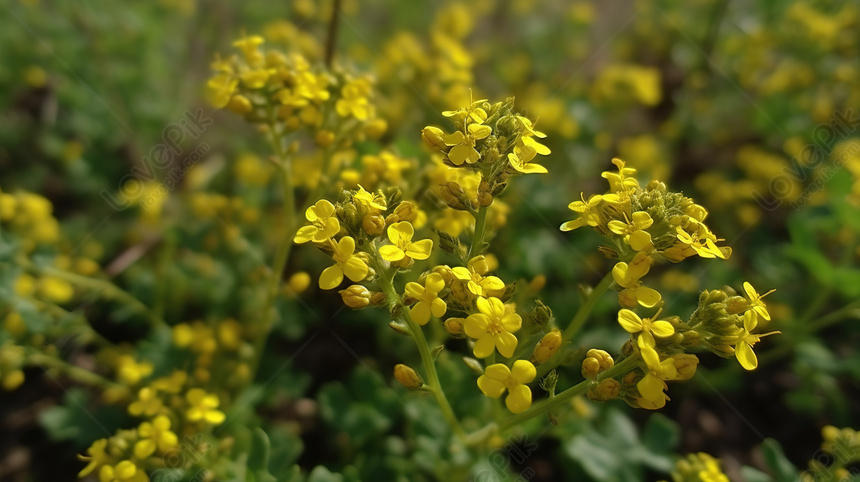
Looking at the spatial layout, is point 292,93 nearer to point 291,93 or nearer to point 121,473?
point 291,93

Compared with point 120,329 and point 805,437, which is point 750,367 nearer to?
point 805,437

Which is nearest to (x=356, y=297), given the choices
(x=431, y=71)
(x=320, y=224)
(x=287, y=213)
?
(x=320, y=224)

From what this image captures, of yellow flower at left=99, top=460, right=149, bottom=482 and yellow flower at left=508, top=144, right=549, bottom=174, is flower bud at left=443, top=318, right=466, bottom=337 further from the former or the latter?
yellow flower at left=99, top=460, right=149, bottom=482

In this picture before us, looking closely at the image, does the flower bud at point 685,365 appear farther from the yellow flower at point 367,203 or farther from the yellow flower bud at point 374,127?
the yellow flower bud at point 374,127

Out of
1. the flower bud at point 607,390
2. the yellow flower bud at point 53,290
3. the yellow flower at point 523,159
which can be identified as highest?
the yellow flower at point 523,159

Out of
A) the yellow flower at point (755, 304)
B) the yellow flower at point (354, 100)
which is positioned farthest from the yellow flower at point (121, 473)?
the yellow flower at point (755, 304)

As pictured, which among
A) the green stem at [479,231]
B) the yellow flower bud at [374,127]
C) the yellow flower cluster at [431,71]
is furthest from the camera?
the yellow flower cluster at [431,71]

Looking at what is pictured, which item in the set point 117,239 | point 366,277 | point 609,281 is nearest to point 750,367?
point 609,281

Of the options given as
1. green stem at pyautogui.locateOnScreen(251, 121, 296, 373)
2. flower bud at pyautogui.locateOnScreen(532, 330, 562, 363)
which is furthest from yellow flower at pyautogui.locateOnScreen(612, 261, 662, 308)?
green stem at pyautogui.locateOnScreen(251, 121, 296, 373)
